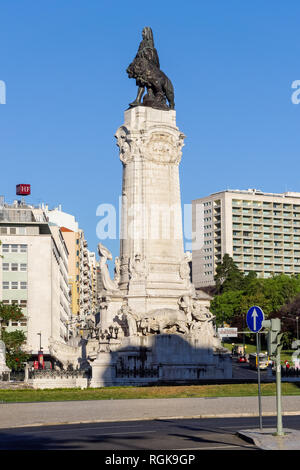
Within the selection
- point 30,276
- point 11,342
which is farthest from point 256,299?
point 11,342

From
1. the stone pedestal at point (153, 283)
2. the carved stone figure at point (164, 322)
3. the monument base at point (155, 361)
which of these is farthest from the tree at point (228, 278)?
the monument base at point (155, 361)

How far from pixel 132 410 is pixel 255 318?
10414mm

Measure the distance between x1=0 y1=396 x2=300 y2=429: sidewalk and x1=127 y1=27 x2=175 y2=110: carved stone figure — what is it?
35.6 m

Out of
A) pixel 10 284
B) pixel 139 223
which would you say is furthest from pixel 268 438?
pixel 10 284

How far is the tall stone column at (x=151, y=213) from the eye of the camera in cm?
6394

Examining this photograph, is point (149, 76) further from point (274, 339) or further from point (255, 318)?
point (274, 339)

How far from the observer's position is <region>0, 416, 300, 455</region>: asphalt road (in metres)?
20.6

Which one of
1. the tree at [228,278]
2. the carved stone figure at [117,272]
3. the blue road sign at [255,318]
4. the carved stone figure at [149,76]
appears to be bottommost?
the blue road sign at [255,318]

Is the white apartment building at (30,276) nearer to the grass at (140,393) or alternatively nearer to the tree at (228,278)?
the grass at (140,393)

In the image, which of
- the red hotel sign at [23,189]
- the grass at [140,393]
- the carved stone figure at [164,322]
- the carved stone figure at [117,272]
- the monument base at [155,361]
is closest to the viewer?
the grass at [140,393]

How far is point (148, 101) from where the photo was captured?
6988cm

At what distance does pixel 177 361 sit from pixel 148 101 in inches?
829

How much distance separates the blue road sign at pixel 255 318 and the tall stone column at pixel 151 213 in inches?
1531
